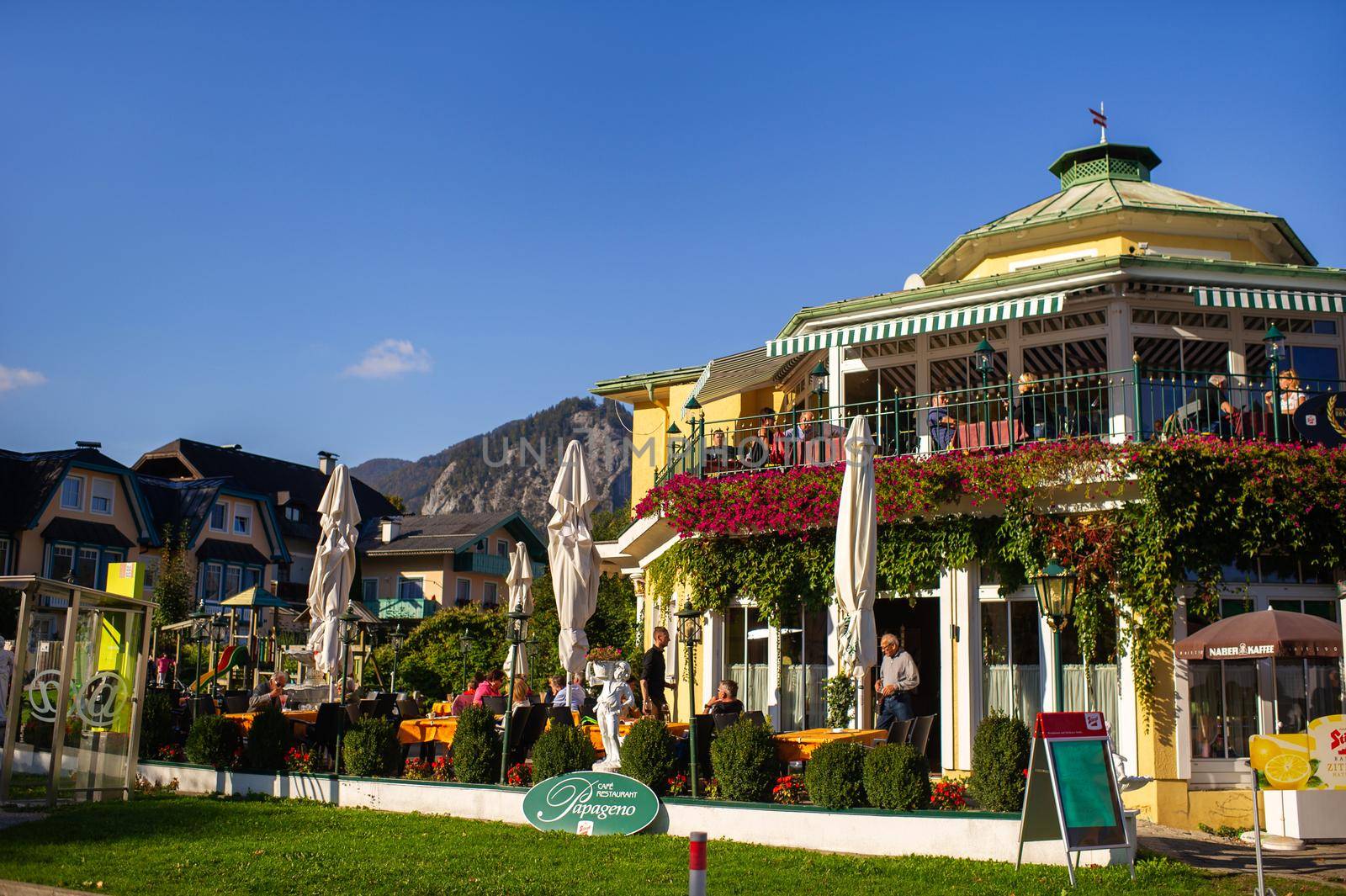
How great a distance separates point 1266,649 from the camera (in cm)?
1181

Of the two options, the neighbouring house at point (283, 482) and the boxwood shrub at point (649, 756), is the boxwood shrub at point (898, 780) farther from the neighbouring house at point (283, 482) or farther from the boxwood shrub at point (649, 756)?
the neighbouring house at point (283, 482)

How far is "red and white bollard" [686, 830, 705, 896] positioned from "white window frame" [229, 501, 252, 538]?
50.5 meters

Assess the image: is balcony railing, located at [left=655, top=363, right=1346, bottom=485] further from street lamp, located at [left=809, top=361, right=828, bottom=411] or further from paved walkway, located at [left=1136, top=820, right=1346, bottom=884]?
paved walkway, located at [left=1136, top=820, right=1346, bottom=884]

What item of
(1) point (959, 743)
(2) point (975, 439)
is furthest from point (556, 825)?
(2) point (975, 439)

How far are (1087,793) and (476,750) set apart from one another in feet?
20.7

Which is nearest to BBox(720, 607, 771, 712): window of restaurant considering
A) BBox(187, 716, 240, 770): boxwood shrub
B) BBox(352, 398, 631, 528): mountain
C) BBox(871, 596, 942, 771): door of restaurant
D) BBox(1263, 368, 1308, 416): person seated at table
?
BBox(871, 596, 942, 771): door of restaurant

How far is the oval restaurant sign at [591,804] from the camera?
11172 millimetres

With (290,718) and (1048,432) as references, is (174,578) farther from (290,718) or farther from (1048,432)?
(1048,432)

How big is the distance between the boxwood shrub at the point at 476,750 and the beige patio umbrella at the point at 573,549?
2.02 m

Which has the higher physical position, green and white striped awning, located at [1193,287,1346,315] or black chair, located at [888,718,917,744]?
green and white striped awning, located at [1193,287,1346,315]

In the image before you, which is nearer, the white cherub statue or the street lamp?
the white cherub statue

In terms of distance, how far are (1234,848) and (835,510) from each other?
650 cm

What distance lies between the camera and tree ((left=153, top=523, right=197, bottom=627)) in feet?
144

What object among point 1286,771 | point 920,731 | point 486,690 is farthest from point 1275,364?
point 486,690
